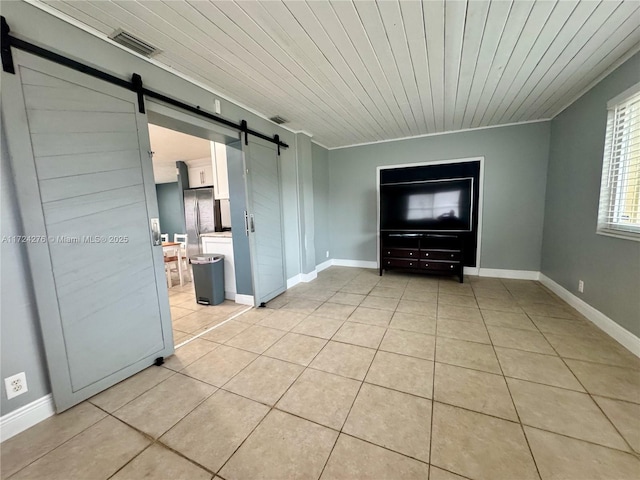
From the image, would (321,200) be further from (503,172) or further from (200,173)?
(200,173)

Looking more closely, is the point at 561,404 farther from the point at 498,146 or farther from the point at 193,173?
the point at 193,173

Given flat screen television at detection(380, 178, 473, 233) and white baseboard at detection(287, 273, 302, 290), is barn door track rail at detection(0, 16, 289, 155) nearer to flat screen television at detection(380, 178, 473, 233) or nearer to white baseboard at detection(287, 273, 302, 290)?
white baseboard at detection(287, 273, 302, 290)

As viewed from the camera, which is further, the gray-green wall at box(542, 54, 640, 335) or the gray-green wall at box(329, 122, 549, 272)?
the gray-green wall at box(329, 122, 549, 272)

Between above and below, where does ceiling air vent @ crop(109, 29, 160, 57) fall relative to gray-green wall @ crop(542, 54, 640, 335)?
above

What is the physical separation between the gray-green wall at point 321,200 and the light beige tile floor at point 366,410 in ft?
7.95

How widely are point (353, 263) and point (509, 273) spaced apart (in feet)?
8.82

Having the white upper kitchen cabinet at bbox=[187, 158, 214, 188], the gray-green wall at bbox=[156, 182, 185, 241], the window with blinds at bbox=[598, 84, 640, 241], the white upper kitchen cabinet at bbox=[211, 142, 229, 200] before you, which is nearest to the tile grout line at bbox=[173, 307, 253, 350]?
the white upper kitchen cabinet at bbox=[211, 142, 229, 200]

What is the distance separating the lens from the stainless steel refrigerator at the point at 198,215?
5884 millimetres

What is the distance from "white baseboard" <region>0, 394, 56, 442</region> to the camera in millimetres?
1370

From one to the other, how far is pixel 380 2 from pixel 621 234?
2.75m

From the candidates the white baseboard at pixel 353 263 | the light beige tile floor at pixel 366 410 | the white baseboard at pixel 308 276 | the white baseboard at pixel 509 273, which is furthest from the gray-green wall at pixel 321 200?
the white baseboard at pixel 509 273

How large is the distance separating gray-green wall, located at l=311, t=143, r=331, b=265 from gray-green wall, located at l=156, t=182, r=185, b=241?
590 centimetres

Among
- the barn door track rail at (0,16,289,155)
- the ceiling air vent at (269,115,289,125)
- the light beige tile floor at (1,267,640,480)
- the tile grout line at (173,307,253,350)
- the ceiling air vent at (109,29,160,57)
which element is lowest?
the light beige tile floor at (1,267,640,480)

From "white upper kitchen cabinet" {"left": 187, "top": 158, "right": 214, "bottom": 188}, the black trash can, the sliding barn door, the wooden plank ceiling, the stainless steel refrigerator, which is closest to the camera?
the sliding barn door
